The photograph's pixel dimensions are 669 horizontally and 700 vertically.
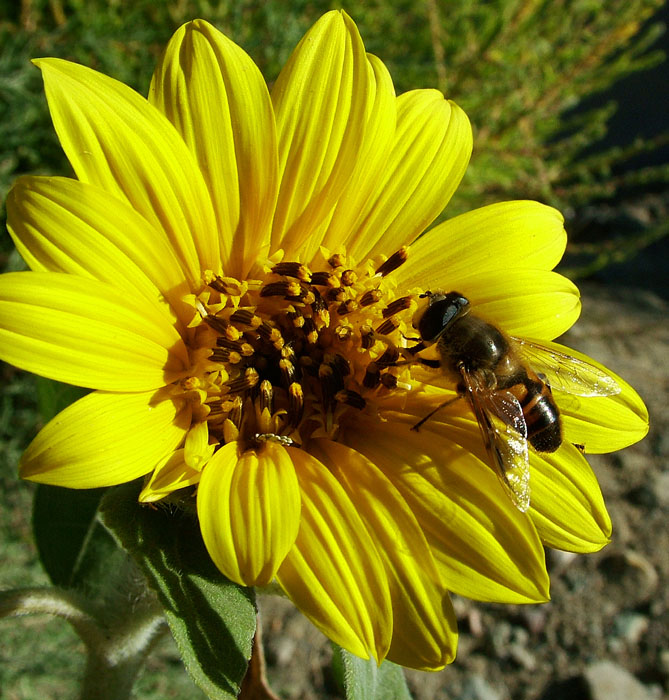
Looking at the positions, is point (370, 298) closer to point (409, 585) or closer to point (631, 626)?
point (409, 585)

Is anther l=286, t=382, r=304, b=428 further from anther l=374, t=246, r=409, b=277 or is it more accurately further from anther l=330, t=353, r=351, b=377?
anther l=374, t=246, r=409, b=277

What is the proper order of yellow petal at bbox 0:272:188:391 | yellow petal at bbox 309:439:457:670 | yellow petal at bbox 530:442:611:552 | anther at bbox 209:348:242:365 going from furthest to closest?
1. anther at bbox 209:348:242:365
2. yellow petal at bbox 530:442:611:552
3. yellow petal at bbox 309:439:457:670
4. yellow petal at bbox 0:272:188:391

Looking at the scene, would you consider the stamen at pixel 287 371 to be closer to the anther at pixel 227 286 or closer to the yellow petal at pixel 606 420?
the anther at pixel 227 286

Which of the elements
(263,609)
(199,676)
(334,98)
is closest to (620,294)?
(263,609)

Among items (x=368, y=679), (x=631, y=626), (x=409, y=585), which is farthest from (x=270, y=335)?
(x=631, y=626)

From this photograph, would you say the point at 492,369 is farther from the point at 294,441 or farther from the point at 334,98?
the point at 334,98

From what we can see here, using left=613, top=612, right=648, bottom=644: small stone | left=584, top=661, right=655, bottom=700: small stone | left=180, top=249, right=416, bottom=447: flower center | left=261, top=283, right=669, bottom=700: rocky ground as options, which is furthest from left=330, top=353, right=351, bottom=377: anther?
left=613, top=612, right=648, bottom=644: small stone
